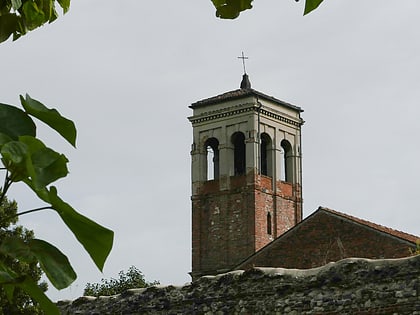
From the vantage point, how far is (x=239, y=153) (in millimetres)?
42688

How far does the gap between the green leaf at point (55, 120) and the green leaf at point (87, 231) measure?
0.25 ft

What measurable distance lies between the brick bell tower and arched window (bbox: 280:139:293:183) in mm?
12

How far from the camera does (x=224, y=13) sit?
1.65 metres

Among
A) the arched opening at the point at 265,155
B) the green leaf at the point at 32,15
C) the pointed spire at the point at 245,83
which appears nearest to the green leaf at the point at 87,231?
the green leaf at the point at 32,15

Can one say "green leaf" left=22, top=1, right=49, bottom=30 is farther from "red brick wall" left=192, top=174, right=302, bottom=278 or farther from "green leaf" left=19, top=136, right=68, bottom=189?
"red brick wall" left=192, top=174, right=302, bottom=278

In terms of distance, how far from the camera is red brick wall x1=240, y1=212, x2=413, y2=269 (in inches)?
961

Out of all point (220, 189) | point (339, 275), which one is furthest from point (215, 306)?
point (220, 189)

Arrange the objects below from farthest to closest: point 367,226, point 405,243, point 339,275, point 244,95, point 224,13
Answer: point 244,95, point 367,226, point 405,243, point 339,275, point 224,13

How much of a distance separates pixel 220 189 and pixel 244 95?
12.5 ft

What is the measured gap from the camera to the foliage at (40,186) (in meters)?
1.19

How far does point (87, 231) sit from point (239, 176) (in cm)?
4042

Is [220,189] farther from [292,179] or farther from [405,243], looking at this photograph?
[405,243]

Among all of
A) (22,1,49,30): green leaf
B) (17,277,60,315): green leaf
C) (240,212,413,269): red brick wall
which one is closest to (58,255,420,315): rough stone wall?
(22,1,49,30): green leaf

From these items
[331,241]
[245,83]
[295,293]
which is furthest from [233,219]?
[295,293]
